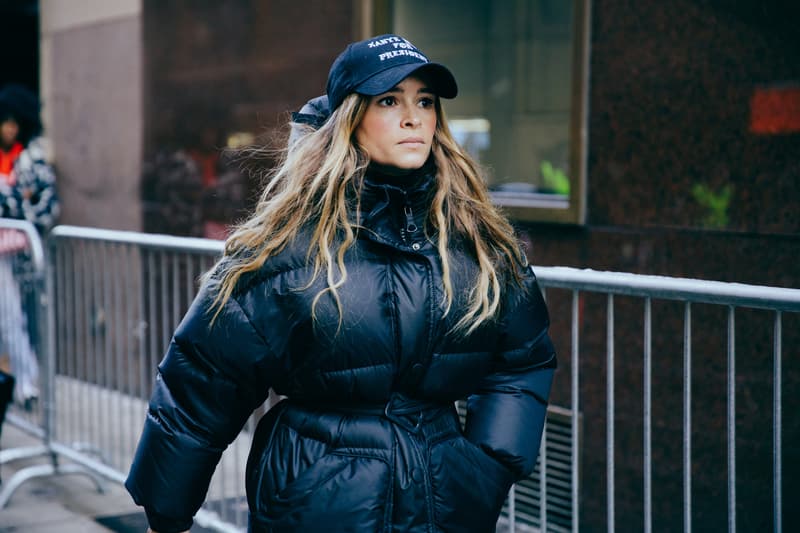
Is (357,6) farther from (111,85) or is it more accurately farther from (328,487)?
(328,487)

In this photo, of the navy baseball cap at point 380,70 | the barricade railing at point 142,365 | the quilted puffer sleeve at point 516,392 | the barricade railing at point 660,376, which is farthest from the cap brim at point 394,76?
the barricade railing at point 142,365

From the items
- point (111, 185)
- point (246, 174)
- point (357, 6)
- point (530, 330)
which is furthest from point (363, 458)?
point (111, 185)

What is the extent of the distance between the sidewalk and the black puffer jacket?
2841mm

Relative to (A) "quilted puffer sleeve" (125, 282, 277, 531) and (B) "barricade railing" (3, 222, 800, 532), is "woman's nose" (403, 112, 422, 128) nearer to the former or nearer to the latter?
(A) "quilted puffer sleeve" (125, 282, 277, 531)

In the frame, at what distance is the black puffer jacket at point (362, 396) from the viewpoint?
2383 mm

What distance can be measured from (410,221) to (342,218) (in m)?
0.16

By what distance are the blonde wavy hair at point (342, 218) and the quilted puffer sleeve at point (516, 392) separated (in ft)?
0.30

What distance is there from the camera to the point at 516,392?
2.61 meters

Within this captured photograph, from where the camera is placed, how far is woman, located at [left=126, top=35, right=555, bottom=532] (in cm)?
239

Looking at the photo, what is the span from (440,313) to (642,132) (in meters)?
2.74

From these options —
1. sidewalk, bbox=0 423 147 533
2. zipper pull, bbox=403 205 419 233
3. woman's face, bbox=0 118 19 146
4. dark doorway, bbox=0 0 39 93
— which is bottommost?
sidewalk, bbox=0 423 147 533

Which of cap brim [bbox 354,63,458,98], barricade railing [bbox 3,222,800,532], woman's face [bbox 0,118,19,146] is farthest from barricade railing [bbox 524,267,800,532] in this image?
woman's face [bbox 0,118,19,146]

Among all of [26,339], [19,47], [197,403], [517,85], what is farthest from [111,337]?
[19,47]

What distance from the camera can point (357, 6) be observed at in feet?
20.9
